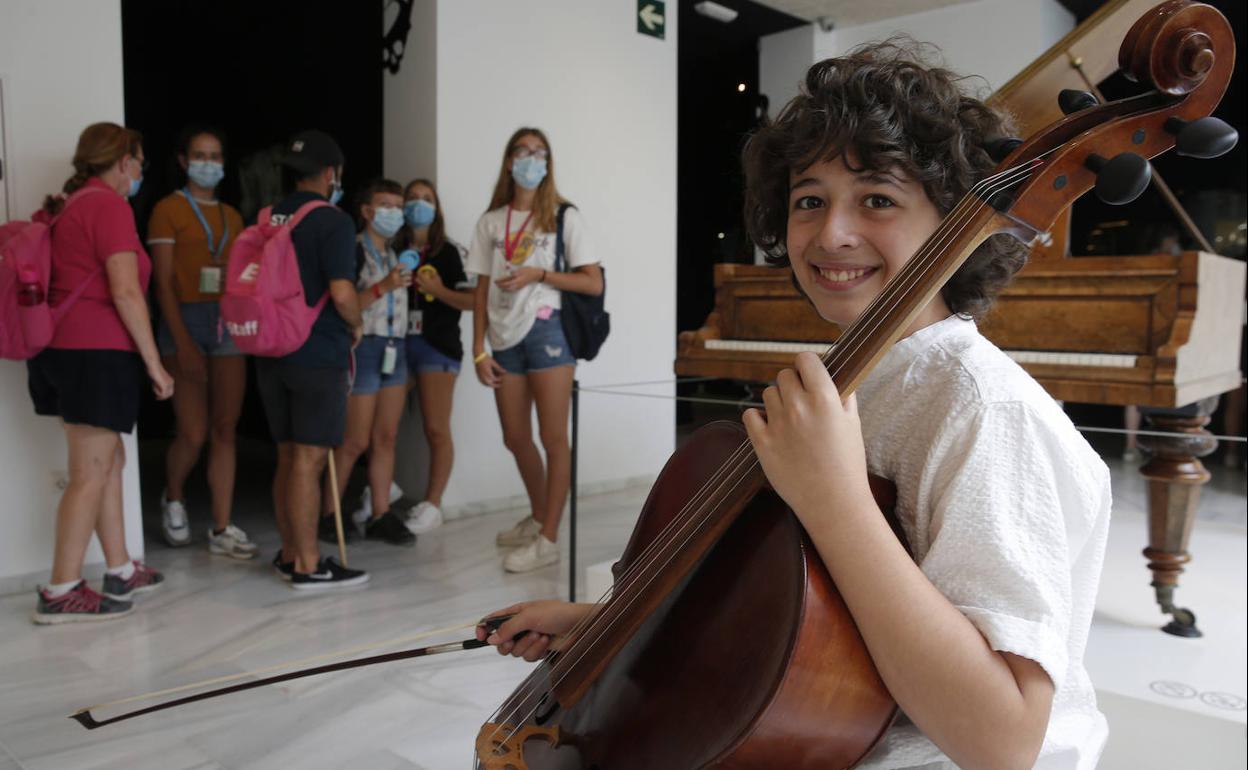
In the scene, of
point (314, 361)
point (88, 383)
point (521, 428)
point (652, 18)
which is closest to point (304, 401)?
point (314, 361)

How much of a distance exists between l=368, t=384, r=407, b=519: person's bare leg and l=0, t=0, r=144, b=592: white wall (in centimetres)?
118

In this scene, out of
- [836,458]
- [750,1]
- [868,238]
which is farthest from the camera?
[750,1]

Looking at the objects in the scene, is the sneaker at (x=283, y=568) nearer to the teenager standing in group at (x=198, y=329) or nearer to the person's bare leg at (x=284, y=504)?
the person's bare leg at (x=284, y=504)

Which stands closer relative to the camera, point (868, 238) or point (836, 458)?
point (836, 458)

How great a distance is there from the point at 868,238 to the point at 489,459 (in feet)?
12.3

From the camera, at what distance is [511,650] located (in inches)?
41.5

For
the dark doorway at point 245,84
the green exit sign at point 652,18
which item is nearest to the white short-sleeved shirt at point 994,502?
the green exit sign at point 652,18

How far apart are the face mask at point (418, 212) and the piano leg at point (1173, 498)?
2805 mm

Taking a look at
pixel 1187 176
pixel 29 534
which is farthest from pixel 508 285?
pixel 1187 176

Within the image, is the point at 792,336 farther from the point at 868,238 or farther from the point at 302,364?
the point at 868,238

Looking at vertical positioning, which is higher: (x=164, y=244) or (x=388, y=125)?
(x=388, y=125)

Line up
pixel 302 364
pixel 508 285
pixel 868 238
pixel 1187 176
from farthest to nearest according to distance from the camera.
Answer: pixel 1187 176 → pixel 508 285 → pixel 302 364 → pixel 868 238

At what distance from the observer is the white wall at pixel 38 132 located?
3.00 m

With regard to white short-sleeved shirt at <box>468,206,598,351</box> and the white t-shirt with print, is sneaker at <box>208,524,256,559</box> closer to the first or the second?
the white t-shirt with print
